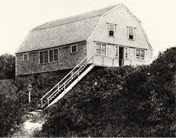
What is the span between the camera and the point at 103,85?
4075cm

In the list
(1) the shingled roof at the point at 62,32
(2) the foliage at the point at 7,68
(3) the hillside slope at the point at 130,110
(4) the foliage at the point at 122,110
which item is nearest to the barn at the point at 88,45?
(1) the shingled roof at the point at 62,32

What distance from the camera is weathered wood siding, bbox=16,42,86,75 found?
156ft

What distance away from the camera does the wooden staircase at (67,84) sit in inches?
1630

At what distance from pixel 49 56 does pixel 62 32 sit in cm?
290

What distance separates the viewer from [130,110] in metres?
32.3

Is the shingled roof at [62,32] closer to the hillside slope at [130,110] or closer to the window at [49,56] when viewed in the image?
the window at [49,56]

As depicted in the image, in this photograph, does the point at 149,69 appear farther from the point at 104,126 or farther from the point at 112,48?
the point at 112,48

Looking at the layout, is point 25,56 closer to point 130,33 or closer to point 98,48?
point 98,48

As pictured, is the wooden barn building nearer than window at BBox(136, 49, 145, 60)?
Yes

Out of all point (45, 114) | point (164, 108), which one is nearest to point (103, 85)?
point (45, 114)

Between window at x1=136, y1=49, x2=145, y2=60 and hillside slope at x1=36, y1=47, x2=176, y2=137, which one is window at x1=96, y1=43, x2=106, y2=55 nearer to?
window at x1=136, y1=49, x2=145, y2=60

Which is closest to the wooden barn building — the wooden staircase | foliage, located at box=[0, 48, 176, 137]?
the wooden staircase

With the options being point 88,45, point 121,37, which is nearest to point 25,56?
point 88,45

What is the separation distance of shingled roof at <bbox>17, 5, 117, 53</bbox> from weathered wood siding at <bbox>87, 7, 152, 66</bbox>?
0.72 meters
